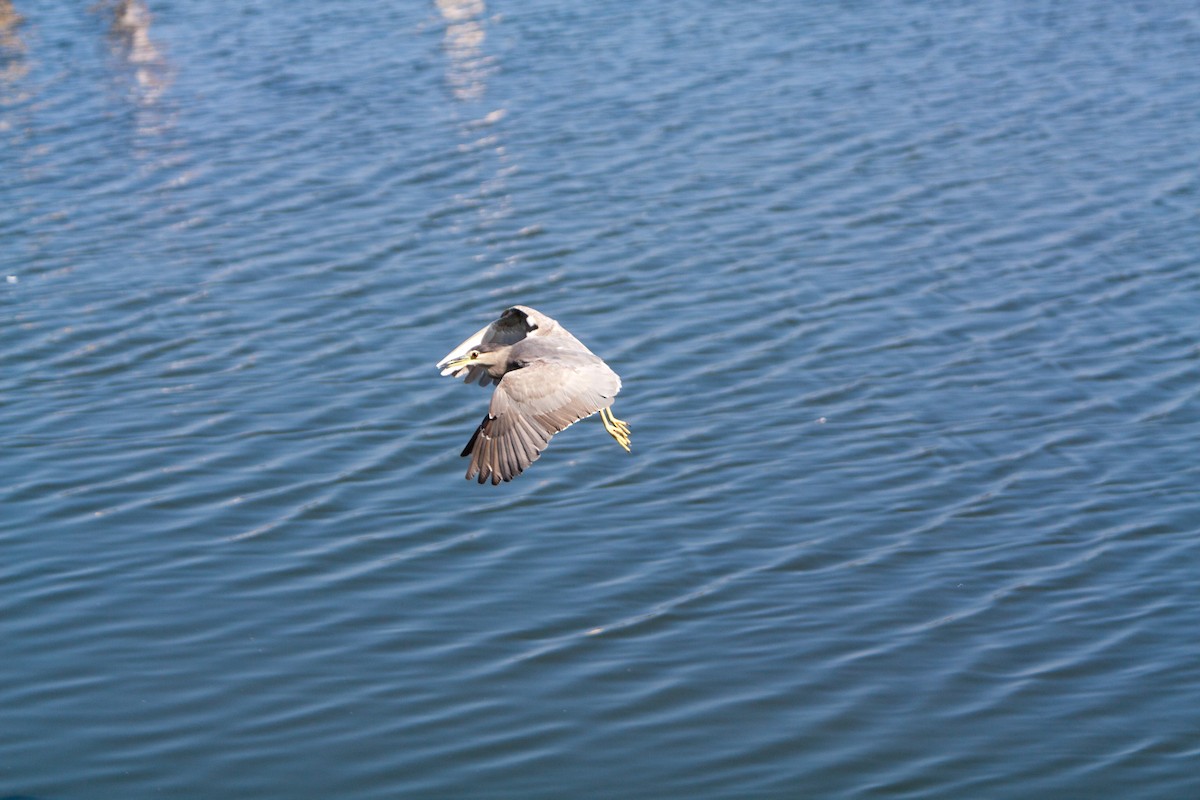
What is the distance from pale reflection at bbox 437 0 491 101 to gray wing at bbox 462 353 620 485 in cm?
1130

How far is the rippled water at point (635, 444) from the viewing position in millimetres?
7191

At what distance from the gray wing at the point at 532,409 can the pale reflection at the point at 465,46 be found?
1130cm

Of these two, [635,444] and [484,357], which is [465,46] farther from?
[484,357]

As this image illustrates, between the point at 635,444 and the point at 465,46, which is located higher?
the point at 465,46

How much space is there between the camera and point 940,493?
9.20 m

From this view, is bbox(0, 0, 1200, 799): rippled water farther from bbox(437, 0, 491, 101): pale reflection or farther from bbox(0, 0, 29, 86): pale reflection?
bbox(0, 0, 29, 86): pale reflection

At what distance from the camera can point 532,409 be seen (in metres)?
6.75

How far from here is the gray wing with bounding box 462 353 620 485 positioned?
6.65 m

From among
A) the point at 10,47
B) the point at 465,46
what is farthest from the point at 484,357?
the point at 10,47

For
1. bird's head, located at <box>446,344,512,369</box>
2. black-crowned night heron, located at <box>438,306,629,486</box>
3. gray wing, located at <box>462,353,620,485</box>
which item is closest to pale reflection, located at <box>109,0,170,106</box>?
bird's head, located at <box>446,344,512,369</box>

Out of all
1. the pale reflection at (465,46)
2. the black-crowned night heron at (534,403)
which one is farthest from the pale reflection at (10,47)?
the black-crowned night heron at (534,403)

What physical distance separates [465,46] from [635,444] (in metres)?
11.7

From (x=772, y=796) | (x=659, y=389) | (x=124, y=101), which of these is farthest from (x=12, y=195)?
(x=772, y=796)

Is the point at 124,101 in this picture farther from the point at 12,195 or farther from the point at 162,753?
the point at 162,753
